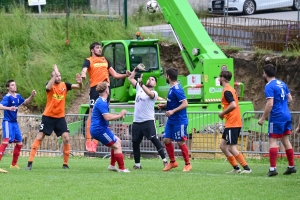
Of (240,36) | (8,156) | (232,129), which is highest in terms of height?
(240,36)

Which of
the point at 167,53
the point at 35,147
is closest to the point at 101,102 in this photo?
the point at 35,147

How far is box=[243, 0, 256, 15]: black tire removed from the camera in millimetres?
32853

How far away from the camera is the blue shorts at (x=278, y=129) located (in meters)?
13.2

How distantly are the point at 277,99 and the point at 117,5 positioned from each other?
1989cm

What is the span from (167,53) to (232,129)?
15864 mm

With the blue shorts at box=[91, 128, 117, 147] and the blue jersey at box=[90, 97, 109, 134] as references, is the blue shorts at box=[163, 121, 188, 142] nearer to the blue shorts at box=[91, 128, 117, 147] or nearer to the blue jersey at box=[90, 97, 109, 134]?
the blue shorts at box=[91, 128, 117, 147]

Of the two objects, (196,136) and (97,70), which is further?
(196,136)

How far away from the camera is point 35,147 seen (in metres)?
14.5

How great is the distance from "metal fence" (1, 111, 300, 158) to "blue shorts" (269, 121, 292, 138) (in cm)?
438

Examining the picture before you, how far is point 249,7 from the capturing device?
33.1 meters

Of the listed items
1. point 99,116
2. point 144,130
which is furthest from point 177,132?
point 99,116

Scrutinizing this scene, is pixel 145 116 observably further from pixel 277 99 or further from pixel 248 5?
pixel 248 5

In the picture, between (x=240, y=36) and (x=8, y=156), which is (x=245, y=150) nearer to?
(x=8, y=156)

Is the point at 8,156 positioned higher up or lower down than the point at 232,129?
lower down
